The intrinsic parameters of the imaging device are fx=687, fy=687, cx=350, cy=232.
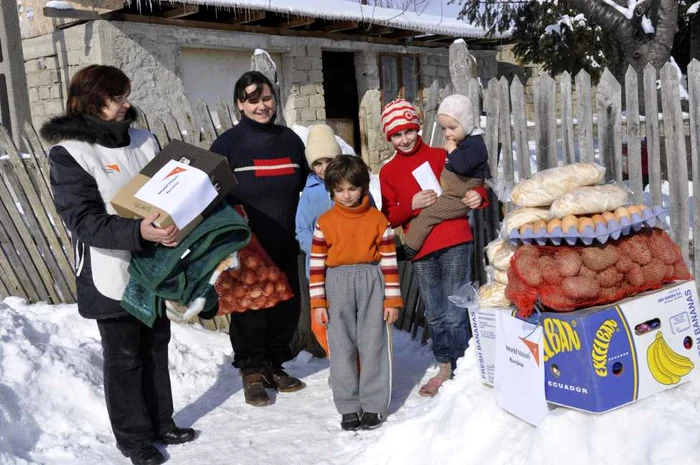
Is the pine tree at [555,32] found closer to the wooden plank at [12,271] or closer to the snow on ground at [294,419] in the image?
the wooden plank at [12,271]

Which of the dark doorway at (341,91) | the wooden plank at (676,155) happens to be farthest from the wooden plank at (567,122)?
the dark doorway at (341,91)

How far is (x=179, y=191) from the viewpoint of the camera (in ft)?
10.9

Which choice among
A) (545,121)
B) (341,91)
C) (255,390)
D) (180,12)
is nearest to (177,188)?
(255,390)

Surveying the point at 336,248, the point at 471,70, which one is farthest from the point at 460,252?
the point at 471,70

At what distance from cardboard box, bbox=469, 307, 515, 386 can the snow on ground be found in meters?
0.08

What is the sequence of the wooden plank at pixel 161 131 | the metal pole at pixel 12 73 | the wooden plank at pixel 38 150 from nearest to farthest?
the wooden plank at pixel 161 131
the wooden plank at pixel 38 150
the metal pole at pixel 12 73

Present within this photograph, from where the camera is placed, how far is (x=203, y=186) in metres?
3.39

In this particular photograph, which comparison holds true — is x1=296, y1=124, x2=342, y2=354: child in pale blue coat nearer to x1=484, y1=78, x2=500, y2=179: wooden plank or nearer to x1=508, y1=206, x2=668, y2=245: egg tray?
x1=484, y1=78, x2=500, y2=179: wooden plank

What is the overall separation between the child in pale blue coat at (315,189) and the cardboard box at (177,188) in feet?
2.39

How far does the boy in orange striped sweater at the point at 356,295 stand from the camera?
12.5 feet

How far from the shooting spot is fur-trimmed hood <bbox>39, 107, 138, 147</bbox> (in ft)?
11.1

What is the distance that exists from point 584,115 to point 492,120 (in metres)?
0.64

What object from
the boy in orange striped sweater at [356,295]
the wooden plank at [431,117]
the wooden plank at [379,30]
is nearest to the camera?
the boy in orange striped sweater at [356,295]

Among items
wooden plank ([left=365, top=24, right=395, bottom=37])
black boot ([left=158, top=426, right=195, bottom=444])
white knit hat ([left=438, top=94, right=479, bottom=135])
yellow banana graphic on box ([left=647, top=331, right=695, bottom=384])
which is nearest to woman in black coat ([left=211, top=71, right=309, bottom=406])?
black boot ([left=158, top=426, right=195, bottom=444])
